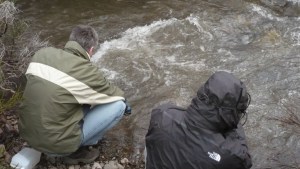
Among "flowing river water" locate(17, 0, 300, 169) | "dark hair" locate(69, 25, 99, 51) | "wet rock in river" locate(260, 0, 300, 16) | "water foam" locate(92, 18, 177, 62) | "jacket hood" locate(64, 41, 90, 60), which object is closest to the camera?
"jacket hood" locate(64, 41, 90, 60)

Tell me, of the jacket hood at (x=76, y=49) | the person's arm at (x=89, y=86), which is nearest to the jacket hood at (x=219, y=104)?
the person's arm at (x=89, y=86)

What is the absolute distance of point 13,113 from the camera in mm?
4691

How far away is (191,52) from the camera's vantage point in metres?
6.51

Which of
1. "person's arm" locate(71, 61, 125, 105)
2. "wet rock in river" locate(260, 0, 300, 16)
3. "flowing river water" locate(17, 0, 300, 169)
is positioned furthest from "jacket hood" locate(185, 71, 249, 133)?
"wet rock in river" locate(260, 0, 300, 16)

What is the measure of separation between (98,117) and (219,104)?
151cm

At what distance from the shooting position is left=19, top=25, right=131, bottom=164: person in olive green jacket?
3682 millimetres

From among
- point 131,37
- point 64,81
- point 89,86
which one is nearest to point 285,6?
point 131,37

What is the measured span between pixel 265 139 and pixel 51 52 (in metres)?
2.58

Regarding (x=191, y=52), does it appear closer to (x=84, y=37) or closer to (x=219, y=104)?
(x=84, y=37)

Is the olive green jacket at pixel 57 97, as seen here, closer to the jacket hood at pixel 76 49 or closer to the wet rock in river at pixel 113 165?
the jacket hood at pixel 76 49

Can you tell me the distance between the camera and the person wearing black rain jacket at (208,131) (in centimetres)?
295

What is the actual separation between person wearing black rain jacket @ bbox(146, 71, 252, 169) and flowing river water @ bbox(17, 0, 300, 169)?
1.46 m

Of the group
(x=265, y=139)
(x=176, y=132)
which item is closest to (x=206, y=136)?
(x=176, y=132)

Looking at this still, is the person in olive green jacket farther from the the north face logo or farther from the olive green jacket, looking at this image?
the the north face logo
